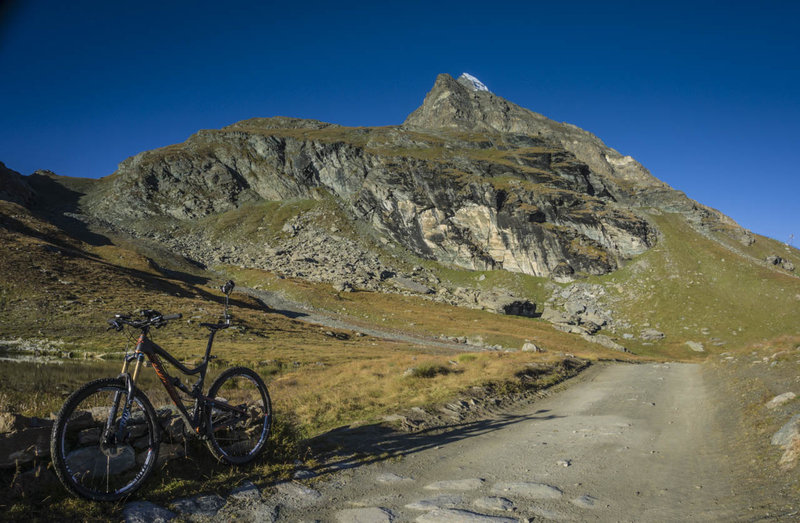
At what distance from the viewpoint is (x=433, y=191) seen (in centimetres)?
11694

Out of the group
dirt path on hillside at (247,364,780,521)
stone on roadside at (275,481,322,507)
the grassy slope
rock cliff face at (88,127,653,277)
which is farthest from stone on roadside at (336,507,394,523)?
rock cliff face at (88,127,653,277)

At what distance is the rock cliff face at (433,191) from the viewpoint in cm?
10119

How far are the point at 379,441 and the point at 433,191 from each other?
111828 millimetres

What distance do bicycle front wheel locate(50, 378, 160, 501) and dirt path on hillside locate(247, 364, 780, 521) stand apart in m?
1.79

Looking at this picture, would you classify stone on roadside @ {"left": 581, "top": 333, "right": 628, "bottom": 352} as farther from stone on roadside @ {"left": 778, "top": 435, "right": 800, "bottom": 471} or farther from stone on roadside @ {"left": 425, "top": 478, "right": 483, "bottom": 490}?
stone on roadside @ {"left": 425, "top": 478, "right": 483, "bottom": 490}

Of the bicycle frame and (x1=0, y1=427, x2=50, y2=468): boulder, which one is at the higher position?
the bicycle frame

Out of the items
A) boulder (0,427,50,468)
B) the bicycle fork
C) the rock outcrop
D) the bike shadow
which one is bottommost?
the bike shadow

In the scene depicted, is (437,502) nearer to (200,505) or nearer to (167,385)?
(200,505)

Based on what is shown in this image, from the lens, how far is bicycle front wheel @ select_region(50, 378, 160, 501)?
454cm

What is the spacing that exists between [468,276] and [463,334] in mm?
46095

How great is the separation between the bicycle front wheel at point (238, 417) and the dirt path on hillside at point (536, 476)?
3.87 ft

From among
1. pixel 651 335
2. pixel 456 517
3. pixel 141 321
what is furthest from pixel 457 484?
pixel 651 335

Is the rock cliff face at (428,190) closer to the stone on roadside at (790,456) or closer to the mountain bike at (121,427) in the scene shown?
the stone on roadside at (790,456)

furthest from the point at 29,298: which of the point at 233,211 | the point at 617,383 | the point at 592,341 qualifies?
the point at 233,211
